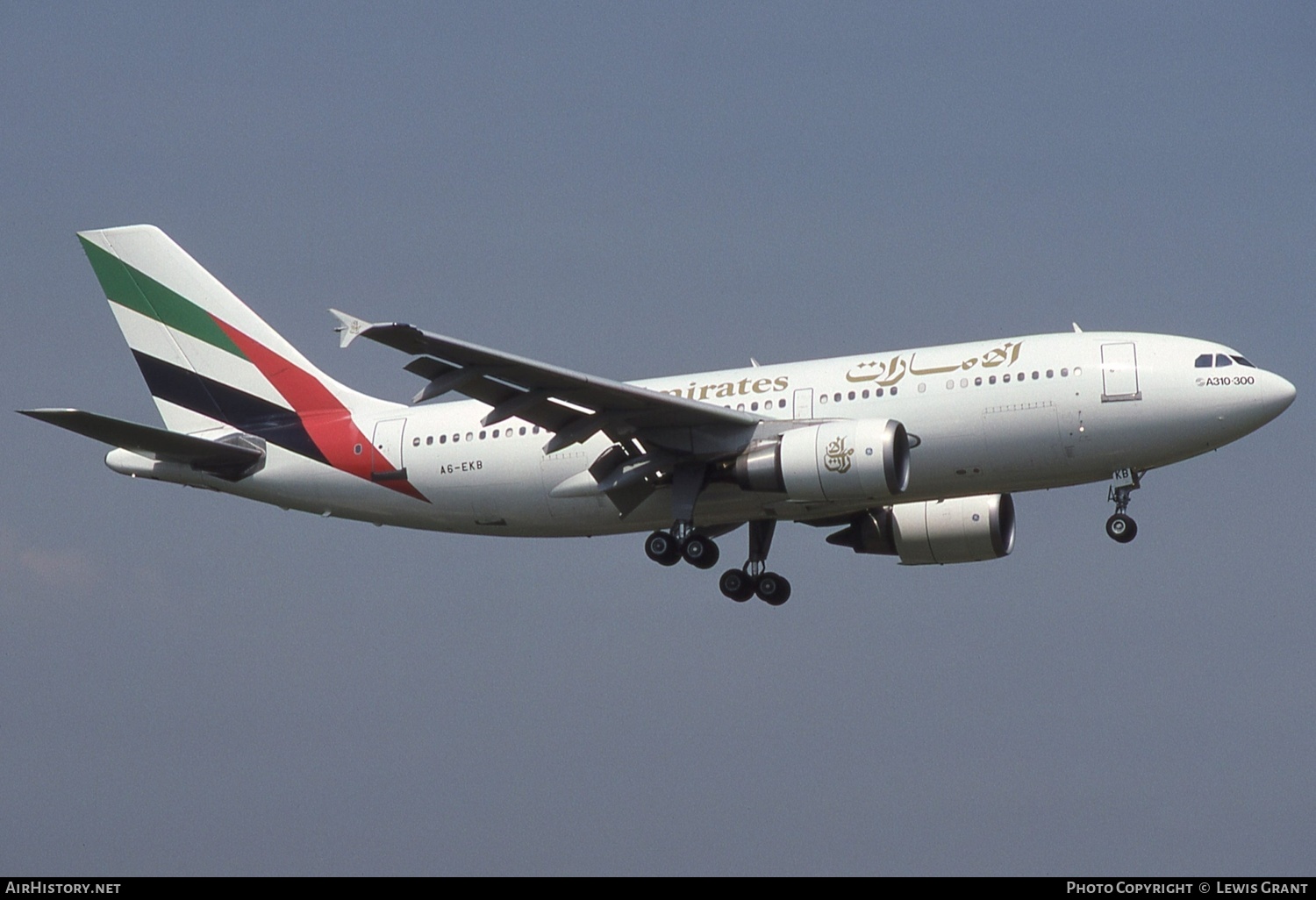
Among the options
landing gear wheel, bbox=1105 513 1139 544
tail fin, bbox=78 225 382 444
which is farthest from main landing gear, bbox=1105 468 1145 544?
tail fin, bbox=78 225 382 444

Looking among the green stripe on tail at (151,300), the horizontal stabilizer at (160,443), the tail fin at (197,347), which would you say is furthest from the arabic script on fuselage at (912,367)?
the green stripe on tail at (151,300)

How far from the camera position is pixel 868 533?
1539 inches

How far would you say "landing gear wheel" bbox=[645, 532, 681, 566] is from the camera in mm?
36375

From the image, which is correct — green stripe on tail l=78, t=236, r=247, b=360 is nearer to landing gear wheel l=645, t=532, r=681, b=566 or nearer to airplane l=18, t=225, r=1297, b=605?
airplane l=18, t=225, r=1297, b=605

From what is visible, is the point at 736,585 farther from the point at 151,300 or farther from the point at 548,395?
the point at 151,300

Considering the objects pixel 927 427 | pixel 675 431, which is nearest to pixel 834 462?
pixel 927 427

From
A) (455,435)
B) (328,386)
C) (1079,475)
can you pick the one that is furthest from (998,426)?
(328,386)

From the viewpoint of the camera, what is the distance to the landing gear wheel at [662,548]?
1432 inches

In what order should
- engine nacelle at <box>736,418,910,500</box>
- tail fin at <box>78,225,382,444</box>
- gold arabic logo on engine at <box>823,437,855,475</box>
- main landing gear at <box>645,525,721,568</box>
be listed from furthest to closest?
tail fin at <box>78,225,382,444</box>
main landing gear at <box>645,525,721,568</box>
gold arabic logo on engine at <box>823,437,855,475</box>
engine nacelle at <box>736,418,910,500</box>

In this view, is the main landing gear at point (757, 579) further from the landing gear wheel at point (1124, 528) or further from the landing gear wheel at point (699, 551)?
the landing gear wheel at point (1124, 528)

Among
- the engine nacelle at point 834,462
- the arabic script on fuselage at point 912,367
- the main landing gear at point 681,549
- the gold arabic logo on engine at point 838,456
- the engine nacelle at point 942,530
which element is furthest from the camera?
the engine nacelle at point 942,530

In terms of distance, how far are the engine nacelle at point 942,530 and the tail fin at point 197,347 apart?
11405 millimetres

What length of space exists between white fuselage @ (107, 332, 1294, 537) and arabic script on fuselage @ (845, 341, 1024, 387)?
3 cm

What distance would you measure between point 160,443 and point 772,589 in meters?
13.1
